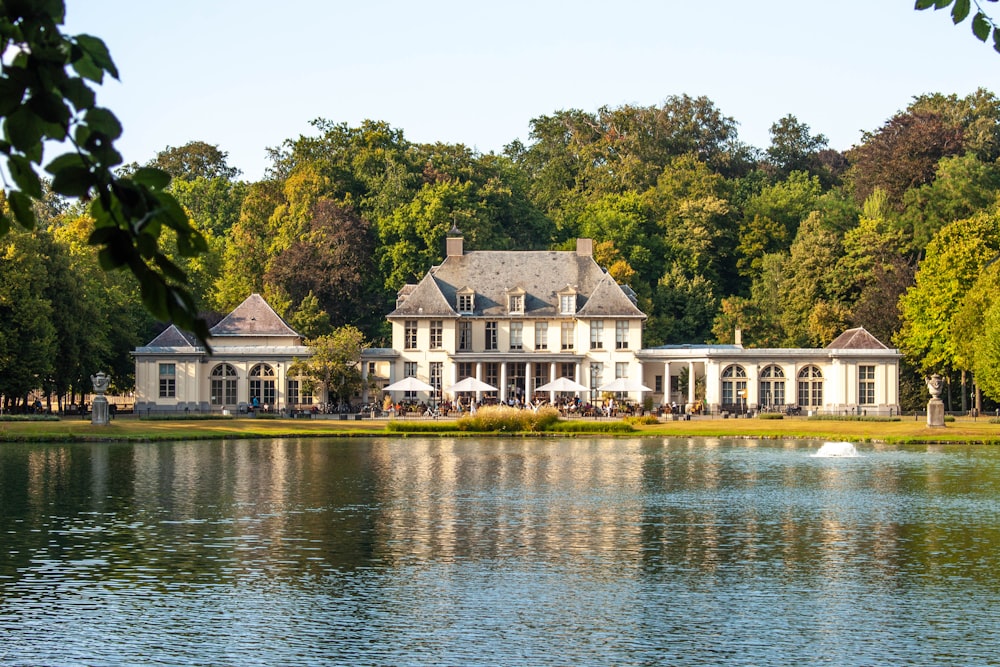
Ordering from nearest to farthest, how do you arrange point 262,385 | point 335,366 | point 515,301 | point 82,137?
point 82,137, point 335,366, point 262,385, point 515,301

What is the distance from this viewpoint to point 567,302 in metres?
74.8

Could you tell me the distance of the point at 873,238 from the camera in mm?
76188

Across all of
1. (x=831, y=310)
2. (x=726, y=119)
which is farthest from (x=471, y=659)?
(x=726, y=119)

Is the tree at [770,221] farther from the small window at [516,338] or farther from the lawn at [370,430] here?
the lawn at [370,430]

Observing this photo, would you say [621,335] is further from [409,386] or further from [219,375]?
[219,375]

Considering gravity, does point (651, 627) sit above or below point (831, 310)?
below

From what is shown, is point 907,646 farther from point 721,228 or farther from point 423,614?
point 721,228

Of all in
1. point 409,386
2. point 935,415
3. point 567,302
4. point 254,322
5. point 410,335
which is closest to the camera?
point 935,415

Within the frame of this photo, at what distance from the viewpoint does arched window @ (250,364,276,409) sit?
71.6 metres

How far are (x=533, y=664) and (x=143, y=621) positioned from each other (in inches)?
218

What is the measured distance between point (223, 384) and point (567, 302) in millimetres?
19168

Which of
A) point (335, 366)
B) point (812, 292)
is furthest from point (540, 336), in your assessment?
point (812, 292)

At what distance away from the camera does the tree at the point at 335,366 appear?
67.4m

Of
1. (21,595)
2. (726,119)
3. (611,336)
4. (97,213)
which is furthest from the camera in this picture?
(726,119)
